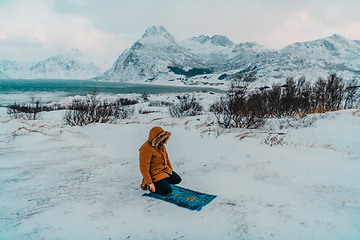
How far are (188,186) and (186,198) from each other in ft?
2.05

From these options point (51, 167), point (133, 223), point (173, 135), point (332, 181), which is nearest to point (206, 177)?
point (133, 223)

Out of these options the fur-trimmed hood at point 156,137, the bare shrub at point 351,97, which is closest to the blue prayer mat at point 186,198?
the fur-trimmed hood at point 156,137

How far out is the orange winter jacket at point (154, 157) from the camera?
2738mm

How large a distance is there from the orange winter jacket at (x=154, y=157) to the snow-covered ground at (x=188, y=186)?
1.26 ft

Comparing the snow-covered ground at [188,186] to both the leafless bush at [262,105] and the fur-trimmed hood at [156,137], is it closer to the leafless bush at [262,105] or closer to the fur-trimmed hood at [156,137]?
the fur-trimmed hood at [156,137]

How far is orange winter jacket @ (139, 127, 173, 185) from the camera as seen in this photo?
2738mm

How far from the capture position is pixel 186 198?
9.18ft

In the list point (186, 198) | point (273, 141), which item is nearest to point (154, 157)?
point (186, 198)

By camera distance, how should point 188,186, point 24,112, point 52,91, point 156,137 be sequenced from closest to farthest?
point 156,137 < point 188,186 < point 24,112 < point 52,91

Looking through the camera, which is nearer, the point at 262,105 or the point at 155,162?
the point at 155,162

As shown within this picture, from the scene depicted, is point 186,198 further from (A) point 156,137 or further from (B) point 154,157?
(A) point 156,137

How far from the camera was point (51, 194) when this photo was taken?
282 cm

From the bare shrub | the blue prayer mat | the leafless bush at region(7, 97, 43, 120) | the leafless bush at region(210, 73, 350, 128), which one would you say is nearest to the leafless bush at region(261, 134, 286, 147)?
the leafless bush at region(210, 73, 350, 128)

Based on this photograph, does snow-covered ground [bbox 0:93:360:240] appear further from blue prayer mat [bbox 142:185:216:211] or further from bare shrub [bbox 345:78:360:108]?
bare shrub [bbox 345:78:360:108]
